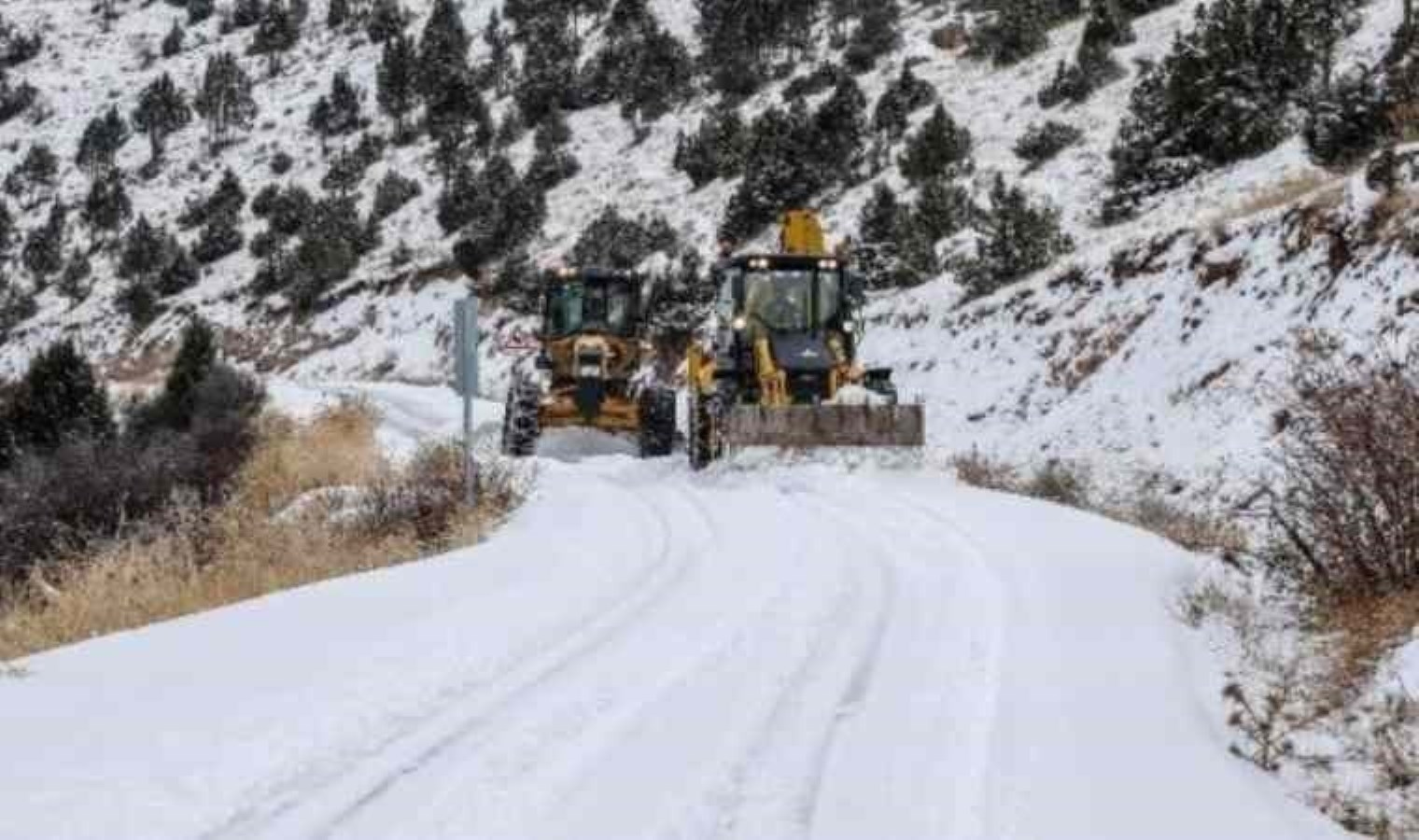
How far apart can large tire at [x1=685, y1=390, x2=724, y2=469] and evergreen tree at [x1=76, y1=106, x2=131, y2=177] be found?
197 feet

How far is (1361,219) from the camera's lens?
13.8m

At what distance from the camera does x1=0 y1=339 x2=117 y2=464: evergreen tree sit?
2303 cm

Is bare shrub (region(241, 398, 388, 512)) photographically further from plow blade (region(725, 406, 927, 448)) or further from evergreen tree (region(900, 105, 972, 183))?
evergreen tree (region(900, 105, 972, 183))

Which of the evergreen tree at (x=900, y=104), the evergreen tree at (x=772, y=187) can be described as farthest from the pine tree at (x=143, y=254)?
the evergreen tree at (x=900, y=104)

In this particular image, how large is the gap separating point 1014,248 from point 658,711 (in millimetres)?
19228

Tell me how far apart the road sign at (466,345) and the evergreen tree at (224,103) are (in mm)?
59675

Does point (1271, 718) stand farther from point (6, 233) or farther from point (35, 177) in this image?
point (35, 177)

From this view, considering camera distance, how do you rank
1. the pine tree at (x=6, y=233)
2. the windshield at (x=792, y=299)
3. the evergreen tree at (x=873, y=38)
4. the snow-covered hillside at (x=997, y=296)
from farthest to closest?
the pine tree at (x=6, y=233)
the evergreen tree at (x=873, y=38)
the windshield at (x=792, y=299)
the snow-covered hillside at (x=997, y=296)

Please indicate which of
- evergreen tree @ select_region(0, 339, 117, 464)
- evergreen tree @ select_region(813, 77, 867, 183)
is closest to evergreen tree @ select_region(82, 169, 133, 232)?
evergreen tree @ select_region(813, 77, 867, 183)

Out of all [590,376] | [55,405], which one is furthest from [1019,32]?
[55,405]

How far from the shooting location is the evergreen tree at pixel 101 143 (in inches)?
2625

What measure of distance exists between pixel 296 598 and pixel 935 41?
39.4 m

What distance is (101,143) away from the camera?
6725cm

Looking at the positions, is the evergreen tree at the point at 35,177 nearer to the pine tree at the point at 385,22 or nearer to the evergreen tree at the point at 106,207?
the evergreen tree at the point at 106,207
